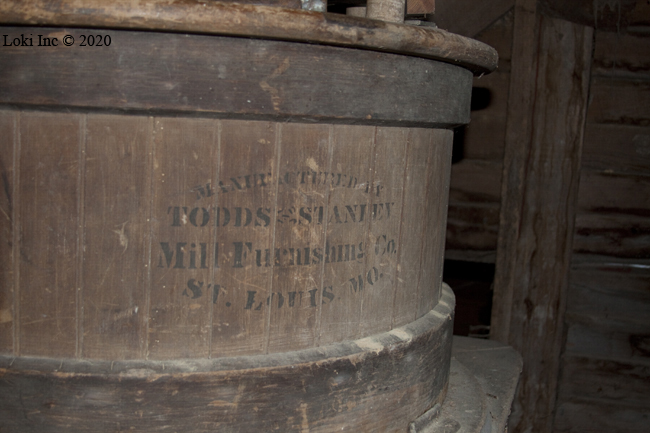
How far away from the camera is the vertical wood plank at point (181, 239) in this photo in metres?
1.18

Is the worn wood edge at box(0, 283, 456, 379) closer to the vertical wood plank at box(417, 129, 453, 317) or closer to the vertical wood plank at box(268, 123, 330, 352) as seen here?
the vertical wood plank at box(268, 123, 330, 352)

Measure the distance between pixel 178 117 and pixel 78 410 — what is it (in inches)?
23.0

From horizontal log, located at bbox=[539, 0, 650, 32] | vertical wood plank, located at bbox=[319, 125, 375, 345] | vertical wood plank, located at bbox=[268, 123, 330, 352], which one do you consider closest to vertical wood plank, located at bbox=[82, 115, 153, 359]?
vertical wood plank, located at bbox=[268, 123, 330, 352]

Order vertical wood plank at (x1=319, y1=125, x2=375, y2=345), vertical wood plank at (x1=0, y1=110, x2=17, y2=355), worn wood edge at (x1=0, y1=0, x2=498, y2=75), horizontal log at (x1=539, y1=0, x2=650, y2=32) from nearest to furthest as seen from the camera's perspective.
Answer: worn wood edge at (x1=0, y1=0, x2=498, y2=75) < vertical wood plank at (x1=0, y1=110, x2=17, y2=355) < vertical wood plank at (x1=319, y1=125, x2=375, y2=345) < horizontal log at (x1=539, y1=0, x2=650, y2=32)

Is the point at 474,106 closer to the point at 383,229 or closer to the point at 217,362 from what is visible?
the point at 383,229

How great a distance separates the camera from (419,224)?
1509mm

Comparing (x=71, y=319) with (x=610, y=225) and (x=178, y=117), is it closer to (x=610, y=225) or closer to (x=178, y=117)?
(x=178, y=117)

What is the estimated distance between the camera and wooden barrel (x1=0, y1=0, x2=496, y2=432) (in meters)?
1.14

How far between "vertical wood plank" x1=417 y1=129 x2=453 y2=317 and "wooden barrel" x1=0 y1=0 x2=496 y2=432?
0.78 feet

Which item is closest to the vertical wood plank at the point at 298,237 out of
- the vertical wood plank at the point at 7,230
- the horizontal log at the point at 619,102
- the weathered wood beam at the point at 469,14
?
the vertical wood plank at the point at 7,230

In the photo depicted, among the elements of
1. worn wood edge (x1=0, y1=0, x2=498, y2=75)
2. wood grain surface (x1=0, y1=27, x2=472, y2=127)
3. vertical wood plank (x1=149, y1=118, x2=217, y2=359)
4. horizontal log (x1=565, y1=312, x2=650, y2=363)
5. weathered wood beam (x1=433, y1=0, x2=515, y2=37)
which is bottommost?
horizontal log (x1=565, y1=312, x2=650, y2=363)

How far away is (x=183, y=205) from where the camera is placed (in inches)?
47.1

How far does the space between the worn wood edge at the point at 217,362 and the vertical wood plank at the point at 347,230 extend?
4cm

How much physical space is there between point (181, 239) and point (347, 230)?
35 cm
